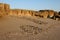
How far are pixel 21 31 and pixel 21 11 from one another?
66.4 feet

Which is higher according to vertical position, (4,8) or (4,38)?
(4,8)

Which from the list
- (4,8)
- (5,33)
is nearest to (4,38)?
(5,33)

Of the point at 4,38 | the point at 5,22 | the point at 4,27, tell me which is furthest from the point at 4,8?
the point at 4,38

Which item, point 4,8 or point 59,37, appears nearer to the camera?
point 59,37

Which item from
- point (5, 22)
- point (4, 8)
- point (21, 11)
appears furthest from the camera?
point (21, 11)

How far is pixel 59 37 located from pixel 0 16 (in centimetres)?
430

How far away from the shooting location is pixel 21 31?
863cm

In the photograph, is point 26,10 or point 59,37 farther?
point 26,10

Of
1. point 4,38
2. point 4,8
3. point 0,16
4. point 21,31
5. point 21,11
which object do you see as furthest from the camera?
point 21,11

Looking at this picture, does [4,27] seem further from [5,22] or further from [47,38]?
[47,38]

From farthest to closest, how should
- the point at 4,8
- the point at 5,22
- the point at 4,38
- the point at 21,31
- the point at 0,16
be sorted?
the point at 4,8 → the point at 0,16 → the point at 5,22 → the point at 21,31 → the point at 4,38

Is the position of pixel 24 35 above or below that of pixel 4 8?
below

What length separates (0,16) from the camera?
35.6ft

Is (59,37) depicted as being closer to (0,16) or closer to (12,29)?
(12,29)
